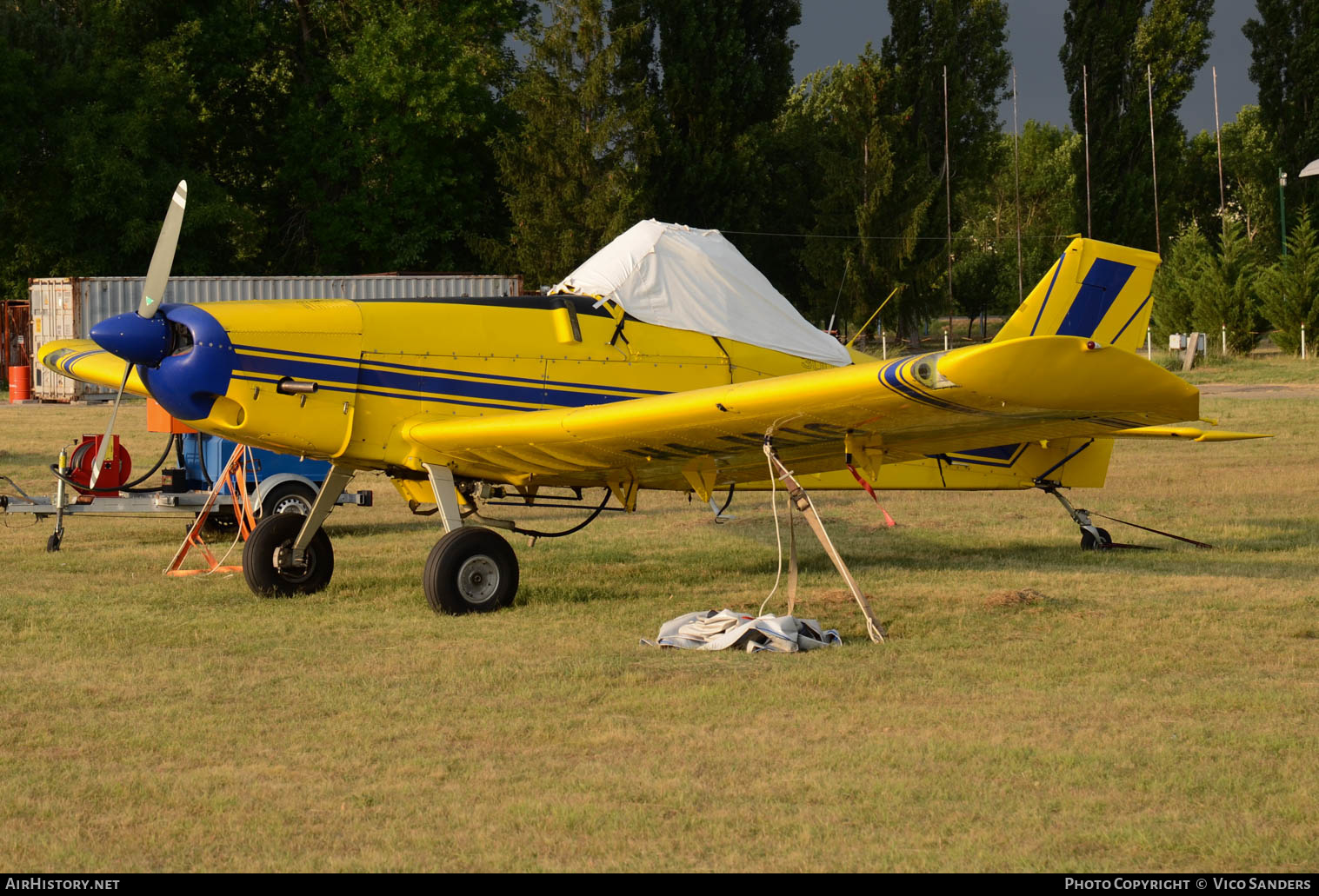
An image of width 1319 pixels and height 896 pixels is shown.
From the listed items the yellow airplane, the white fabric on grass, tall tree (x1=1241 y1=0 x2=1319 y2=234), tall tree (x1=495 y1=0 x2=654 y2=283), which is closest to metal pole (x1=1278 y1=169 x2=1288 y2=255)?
tall tree (x1=1241 y1=0 x2=1319 y2=234)

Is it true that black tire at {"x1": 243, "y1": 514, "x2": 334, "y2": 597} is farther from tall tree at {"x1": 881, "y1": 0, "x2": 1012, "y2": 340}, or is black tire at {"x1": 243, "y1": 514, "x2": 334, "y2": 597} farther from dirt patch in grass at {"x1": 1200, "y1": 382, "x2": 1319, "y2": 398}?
tall tree at {"x1": 881, "y1": 0, "x2": 1012, "y2": 340}

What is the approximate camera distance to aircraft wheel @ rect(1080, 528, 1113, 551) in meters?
10.9

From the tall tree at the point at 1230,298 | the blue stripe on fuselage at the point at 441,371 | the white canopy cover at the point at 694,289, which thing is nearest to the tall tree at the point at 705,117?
the tall tree at the point at 1230,298

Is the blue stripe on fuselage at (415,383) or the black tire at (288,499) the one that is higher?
the blue stripe on fuselage at (415,383)

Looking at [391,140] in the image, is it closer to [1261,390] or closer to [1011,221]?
[1261,390]

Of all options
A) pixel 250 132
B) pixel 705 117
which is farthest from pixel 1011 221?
pixel 250 132

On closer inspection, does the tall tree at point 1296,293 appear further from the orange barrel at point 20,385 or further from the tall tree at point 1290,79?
the orange barrel at point 20,385

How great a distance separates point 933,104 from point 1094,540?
42169 millimetres

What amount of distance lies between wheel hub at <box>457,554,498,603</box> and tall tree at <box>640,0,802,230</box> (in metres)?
38.3

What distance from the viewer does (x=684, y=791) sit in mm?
4754

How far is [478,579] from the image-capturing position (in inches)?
335

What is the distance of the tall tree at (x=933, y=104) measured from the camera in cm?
4881

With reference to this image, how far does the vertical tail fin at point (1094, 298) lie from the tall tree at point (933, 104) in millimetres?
38489

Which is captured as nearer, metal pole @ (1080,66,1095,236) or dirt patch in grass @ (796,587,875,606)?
dirt patch in grass @ (796,587,875,606)
